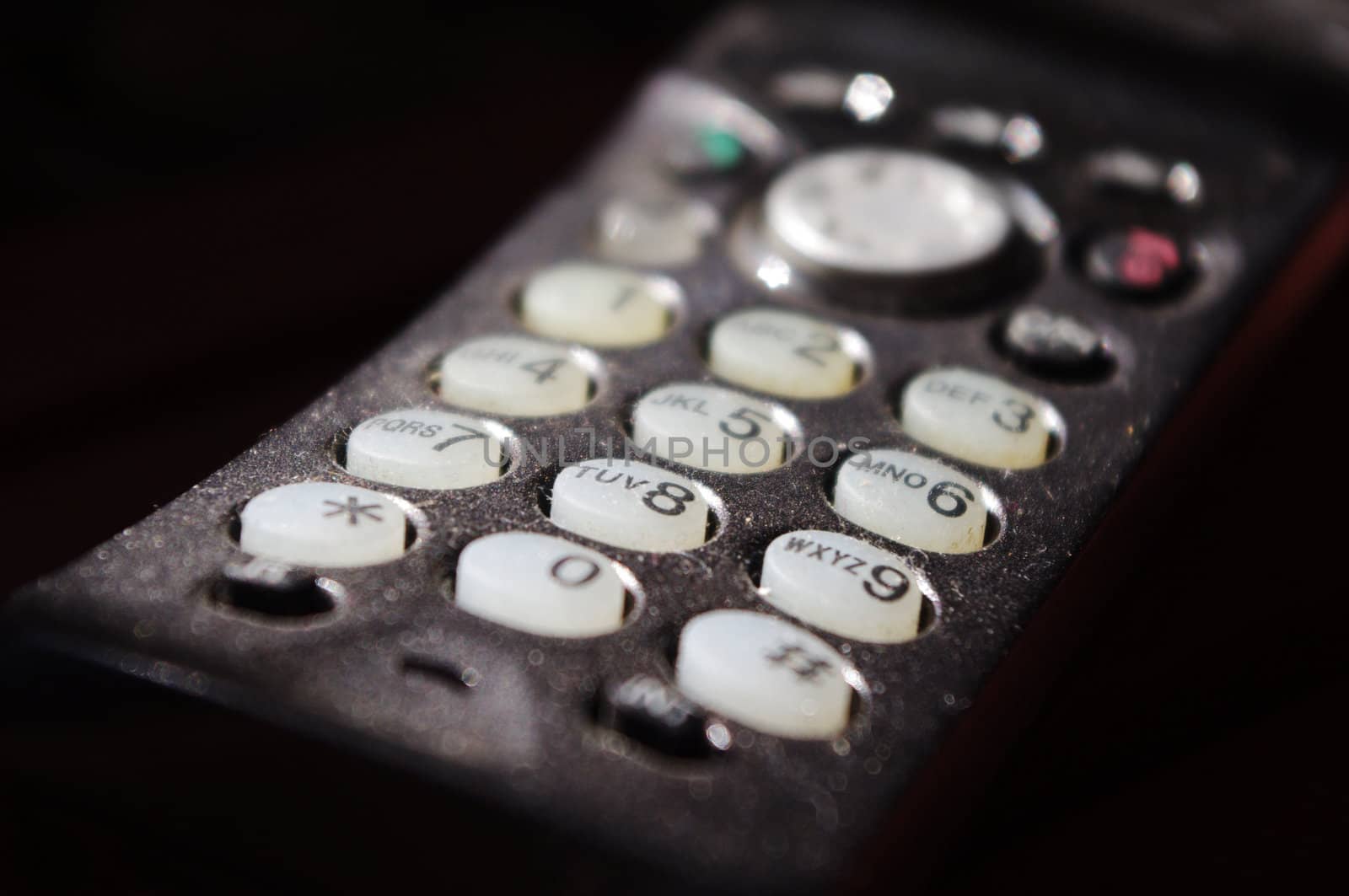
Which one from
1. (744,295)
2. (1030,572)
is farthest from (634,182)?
(1030,572)

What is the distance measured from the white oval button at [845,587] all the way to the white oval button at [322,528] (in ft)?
0.20

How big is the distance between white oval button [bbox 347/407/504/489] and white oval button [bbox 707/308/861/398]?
0.06m

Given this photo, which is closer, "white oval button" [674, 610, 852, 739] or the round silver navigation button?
"white oval button" [674, 610, 852, 739]

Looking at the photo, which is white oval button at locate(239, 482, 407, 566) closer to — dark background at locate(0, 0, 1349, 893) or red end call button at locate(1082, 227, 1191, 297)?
dark background at locate(0, 0, 1349, 893)

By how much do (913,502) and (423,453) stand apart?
85mm

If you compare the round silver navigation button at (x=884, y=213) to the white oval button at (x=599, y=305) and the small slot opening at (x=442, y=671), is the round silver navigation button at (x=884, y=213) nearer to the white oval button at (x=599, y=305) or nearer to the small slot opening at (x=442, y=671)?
the white oval button at (x=599, y=305)

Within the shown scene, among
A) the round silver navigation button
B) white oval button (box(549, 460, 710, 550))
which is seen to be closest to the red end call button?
the round silver navigation button

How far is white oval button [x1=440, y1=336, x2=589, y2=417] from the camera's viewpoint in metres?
0.27

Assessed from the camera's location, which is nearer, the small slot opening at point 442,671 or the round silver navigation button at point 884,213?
the small slot opening at point 442,671

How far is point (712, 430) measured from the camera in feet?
0.88

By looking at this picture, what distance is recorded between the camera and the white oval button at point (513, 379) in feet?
0.90

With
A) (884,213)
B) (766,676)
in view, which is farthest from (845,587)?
(884,213)

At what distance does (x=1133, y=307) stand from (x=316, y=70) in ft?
0.93

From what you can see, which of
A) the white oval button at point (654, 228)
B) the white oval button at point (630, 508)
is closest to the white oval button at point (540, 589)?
the white oval button at point (630, 508)
